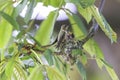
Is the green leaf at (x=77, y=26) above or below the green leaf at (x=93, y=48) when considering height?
above

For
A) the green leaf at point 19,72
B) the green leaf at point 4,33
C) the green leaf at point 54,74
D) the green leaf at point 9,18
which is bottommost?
the green leaf at point 54,74

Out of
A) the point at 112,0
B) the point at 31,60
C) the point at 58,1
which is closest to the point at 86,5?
the point at 58,1

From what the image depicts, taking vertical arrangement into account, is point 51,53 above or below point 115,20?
above

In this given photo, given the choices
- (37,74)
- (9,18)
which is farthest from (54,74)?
(9,18)

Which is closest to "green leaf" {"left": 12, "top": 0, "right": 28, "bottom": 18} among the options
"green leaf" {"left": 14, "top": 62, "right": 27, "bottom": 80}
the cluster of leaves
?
the cluster of leaves

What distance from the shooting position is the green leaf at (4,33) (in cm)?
63

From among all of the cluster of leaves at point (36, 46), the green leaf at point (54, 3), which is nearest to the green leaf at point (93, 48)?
the cluster of leaves at point (36, 46)

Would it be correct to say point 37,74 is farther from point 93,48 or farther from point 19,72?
point 93,48

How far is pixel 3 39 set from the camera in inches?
25.0

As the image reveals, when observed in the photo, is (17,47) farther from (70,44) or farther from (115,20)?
(115,20)

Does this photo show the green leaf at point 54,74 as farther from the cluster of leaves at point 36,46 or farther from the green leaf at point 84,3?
the green leaf at point 84,3

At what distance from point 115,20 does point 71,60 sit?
696 millimetres

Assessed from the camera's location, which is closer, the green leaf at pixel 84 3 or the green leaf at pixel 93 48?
the green leaf at pixel 84 3

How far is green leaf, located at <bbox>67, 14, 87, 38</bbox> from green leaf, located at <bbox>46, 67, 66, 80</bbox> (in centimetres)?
11
